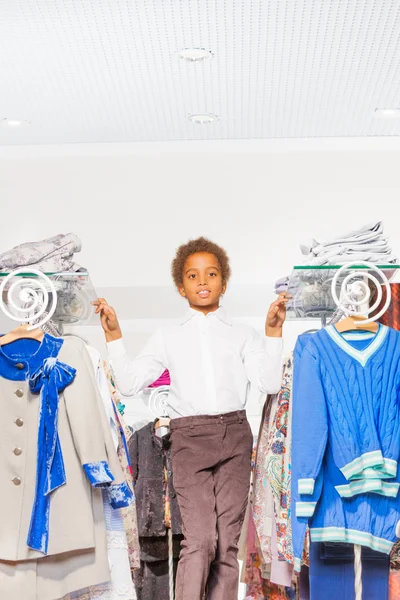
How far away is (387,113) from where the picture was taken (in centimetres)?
471

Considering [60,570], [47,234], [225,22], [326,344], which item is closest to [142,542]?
[60,570]

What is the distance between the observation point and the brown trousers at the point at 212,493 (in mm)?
3137

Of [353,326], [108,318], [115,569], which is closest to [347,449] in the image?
[353,326]

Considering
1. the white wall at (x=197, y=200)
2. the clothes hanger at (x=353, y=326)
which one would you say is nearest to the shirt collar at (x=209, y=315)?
the clothes hanger at (x=353, y=326)

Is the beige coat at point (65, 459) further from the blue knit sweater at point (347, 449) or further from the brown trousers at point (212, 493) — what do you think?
the blue knit sweater at point (347, 449)

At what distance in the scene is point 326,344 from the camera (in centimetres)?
298

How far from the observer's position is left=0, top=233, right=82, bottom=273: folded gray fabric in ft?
11.4

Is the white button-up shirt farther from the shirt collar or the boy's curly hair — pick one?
the boy's curly hair

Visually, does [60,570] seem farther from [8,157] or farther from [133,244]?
[8,157]

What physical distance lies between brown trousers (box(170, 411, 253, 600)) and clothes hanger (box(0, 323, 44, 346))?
2.27 feet

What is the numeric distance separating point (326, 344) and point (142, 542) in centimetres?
155

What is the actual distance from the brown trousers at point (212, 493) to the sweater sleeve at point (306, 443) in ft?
1.35

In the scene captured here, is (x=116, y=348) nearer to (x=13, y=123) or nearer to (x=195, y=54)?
(x=195, y=54)

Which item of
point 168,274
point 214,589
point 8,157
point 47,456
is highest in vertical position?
point 8,157
